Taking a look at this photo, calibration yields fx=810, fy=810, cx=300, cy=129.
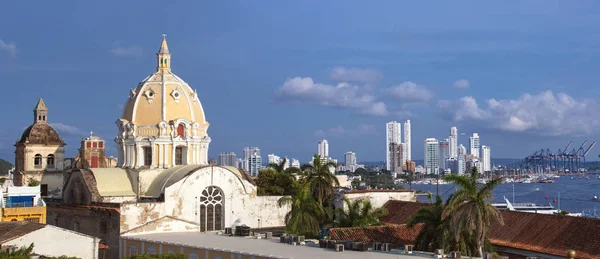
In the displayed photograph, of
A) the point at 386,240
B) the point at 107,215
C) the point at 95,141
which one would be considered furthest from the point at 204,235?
the point at 95,141

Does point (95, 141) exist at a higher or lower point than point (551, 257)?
higher

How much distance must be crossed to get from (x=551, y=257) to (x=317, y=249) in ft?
35.9

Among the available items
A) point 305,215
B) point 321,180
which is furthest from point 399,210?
point 305,215

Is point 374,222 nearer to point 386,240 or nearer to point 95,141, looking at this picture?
point 386,240

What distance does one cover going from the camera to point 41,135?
70.6 m

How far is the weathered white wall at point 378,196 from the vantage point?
51394 mm

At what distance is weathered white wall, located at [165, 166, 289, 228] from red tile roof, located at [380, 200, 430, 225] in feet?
25.3

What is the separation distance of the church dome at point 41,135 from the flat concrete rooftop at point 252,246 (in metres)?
28.8

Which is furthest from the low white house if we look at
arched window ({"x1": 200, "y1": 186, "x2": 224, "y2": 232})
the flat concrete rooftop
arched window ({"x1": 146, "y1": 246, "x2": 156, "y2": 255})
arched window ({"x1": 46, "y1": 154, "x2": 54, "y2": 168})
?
arched window ({"x1": 46, "y1": 154, "x2": 54, "y2": 168})

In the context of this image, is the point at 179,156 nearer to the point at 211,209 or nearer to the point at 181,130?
the point at 181,130

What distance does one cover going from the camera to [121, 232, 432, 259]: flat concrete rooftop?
33219 millimetres

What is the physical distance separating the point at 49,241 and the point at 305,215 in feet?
49.6

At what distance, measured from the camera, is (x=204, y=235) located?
144ft

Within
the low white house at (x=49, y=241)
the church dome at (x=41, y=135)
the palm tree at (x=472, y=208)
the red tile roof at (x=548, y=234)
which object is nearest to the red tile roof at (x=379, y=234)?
the red tile roof at (x=548, y=234)
